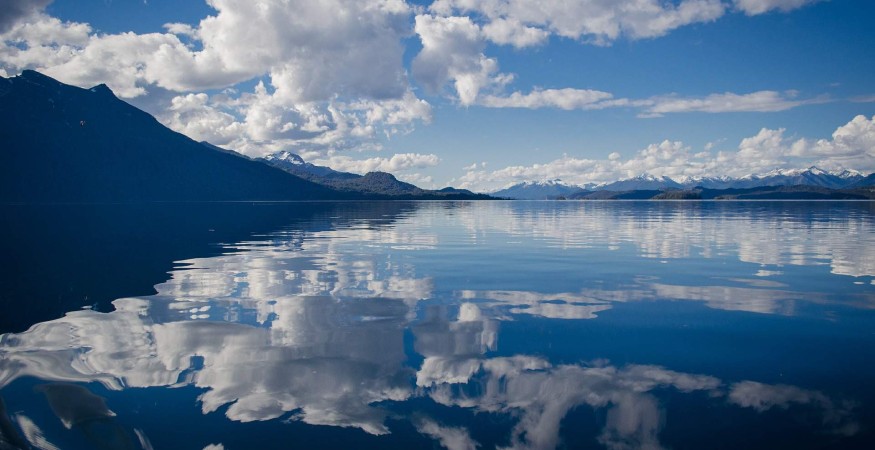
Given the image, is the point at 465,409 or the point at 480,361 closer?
the point at 465,409

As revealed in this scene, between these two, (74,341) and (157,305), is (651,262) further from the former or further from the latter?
(74,341)

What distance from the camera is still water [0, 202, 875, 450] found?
12.1 metres

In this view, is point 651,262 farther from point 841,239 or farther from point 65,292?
point 65,292

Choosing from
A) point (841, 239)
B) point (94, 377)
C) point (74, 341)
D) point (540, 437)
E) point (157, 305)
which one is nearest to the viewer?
point (540, 437)

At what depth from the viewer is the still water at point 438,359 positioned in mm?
12117

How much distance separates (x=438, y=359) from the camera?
16.9m

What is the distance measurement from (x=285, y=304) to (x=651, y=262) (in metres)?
29.2

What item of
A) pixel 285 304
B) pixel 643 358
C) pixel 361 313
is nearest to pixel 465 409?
pixel 643 358

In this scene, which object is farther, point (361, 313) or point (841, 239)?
point (841, 239)

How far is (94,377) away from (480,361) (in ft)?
40.1

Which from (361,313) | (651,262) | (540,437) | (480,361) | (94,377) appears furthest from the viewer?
(651,262)

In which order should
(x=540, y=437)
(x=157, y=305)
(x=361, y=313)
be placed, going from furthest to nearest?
(x=157, y=305), (x=361, y=313), (x=540, y=437)

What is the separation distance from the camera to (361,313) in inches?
917

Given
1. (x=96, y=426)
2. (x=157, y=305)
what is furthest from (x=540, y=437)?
(x=157, y=305)
